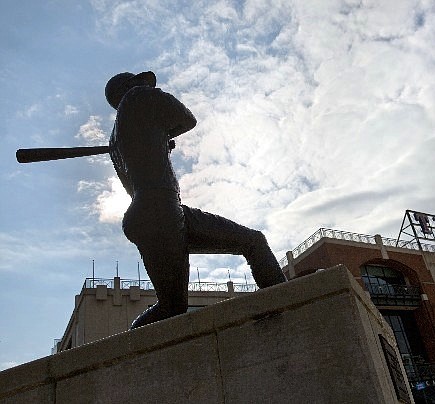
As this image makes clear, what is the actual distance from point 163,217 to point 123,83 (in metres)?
1.31

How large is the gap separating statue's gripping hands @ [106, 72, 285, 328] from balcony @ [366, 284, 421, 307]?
2623 cm

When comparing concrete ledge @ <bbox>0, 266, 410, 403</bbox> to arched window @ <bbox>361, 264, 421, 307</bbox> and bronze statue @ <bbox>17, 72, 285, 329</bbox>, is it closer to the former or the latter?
bronze statue @ <bbox>17, 72, 285, 329</bbox>

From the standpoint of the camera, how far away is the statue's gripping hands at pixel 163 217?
3201 millimetres

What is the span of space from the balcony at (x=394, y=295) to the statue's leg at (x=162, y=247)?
87.0ft

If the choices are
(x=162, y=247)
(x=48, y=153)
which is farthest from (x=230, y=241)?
(x=48, y=153)

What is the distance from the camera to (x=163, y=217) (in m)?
3.21

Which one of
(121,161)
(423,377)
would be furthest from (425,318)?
(121,161)

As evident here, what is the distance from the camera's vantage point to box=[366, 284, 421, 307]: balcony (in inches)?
1115

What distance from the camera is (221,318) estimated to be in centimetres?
262

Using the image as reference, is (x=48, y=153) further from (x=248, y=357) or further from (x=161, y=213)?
(x=248, y=357)

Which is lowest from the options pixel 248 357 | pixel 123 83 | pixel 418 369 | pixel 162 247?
pixel 248 357

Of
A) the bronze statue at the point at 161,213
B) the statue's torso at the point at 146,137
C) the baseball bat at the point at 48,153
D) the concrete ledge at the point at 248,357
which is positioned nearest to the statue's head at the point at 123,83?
the bronze statue at the point at 161,213

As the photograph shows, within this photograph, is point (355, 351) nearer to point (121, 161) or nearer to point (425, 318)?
point (121, 161)

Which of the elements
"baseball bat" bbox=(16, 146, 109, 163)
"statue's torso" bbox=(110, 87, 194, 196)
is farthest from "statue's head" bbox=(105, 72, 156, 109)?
"baseball bat" bbox=(16, 146, 109, 163)
